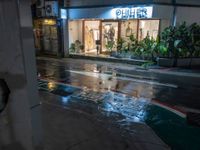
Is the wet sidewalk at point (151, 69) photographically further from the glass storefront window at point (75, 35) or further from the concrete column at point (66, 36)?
the concrete column at point (66, 36)

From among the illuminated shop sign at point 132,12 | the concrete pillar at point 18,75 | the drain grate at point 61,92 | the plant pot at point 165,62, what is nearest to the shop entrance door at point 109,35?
the illuminated shop sign at point 132,12

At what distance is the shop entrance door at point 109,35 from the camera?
1778 centimetres

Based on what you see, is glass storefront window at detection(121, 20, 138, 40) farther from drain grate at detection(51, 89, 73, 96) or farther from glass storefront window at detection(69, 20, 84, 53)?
drain grate at detection(51, 89, 73, 96)

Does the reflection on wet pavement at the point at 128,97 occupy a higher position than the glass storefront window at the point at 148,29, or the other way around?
the glass storefront window at the point at 148,29

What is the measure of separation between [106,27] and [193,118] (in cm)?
1272

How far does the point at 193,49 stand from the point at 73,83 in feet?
27.8

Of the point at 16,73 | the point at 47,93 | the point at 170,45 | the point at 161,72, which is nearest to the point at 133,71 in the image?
the point at 161,72

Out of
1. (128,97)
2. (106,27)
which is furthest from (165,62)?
(128,97)

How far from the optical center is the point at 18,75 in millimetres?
1081

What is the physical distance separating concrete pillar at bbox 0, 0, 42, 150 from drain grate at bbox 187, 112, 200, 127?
6.45 meters

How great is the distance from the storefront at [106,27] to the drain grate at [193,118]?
8.38m

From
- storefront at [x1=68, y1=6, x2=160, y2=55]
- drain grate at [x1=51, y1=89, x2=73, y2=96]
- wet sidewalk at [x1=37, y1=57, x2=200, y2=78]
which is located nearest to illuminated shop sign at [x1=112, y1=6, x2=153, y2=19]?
storefront at [x1=68, y1=6, x2=160, y2=55]

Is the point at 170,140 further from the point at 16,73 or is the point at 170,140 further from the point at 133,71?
A: the point at 133,71

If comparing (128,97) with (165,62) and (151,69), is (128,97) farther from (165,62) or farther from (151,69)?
(165,62)
